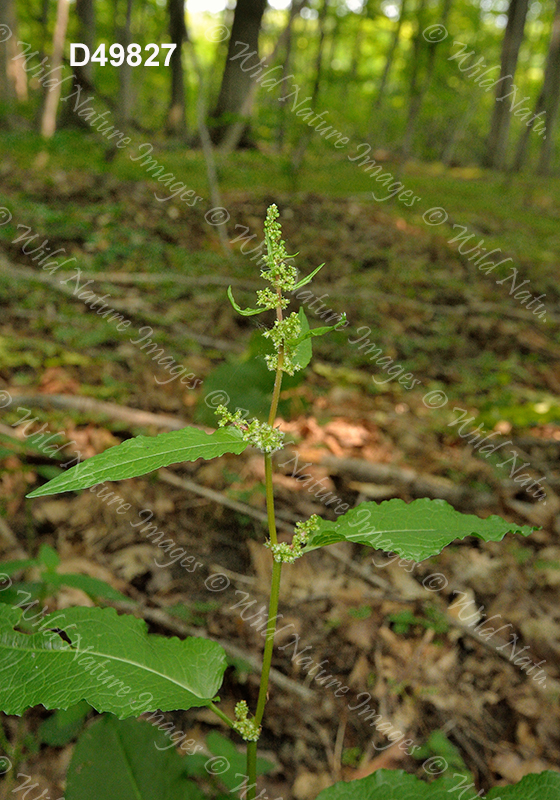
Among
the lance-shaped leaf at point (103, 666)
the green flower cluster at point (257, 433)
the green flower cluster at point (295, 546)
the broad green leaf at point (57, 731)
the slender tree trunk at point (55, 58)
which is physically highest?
the slender tree trunk at point (55, 58)

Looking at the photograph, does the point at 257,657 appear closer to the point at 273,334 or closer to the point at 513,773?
the point at 513,773

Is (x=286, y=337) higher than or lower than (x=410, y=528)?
higher

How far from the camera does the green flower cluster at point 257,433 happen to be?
1058mm

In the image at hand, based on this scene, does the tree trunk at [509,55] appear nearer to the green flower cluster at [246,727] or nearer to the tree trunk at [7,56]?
the tree trunk at [7,56]

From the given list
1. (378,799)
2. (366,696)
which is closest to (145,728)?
(378,799)

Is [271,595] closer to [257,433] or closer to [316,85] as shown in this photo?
[257,433]

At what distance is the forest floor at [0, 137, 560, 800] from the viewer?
7.28ft

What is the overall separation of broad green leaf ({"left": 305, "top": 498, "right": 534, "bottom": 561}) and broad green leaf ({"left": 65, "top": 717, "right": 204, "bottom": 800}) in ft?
2.96

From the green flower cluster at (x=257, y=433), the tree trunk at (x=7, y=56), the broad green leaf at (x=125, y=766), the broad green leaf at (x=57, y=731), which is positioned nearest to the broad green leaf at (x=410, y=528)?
the green flower cluster at (x=257, y=433)

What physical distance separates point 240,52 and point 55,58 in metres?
3.25

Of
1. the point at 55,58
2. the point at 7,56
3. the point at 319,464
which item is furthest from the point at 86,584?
the point at 7,56

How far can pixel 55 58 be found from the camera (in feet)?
27.2

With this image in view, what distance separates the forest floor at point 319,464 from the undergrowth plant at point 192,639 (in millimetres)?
854

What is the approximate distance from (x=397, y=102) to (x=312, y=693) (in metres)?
32.8
